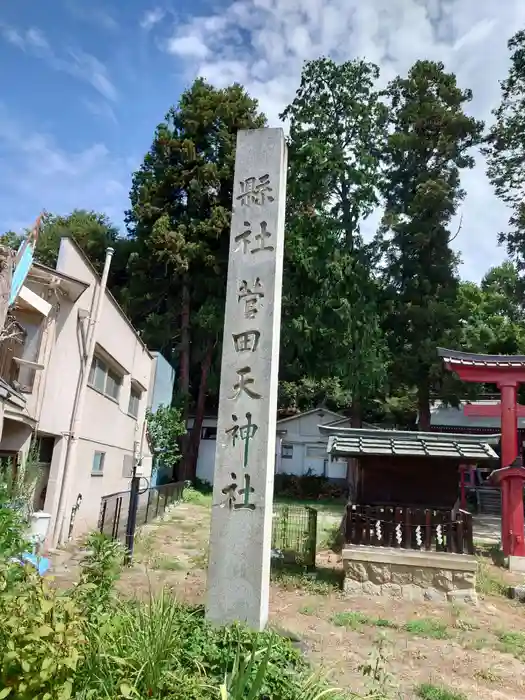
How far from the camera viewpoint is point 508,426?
508 inches

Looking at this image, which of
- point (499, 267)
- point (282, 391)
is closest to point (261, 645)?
point (282, 391)

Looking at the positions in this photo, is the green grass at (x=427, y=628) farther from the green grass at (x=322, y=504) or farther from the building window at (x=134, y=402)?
the building window at (x=134, y=402)

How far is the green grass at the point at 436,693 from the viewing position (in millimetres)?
5207

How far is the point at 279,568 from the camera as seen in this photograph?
Result: 10375 millimetres

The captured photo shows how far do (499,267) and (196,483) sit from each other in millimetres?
31574

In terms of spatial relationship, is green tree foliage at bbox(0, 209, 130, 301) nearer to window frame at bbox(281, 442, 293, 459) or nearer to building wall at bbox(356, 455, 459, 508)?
window frame at bbox(281, 442, 293, 459)

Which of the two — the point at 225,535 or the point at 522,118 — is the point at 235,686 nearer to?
the point at 225,535

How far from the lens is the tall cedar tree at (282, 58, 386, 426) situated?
83.0 feet

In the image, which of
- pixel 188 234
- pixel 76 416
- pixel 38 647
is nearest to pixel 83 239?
pixel 188 234

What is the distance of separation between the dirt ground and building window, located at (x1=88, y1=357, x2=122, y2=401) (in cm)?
461

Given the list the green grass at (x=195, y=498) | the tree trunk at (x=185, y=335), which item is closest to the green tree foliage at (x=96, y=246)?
the tree trunk at (x=185, y=335)

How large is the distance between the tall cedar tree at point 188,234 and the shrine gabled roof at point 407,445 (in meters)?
15.1

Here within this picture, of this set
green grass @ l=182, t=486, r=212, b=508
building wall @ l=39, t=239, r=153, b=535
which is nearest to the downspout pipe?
building wall @ l=39, t=239, r=153, b=535

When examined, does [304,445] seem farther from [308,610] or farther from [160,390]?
[308,610]
